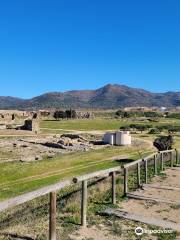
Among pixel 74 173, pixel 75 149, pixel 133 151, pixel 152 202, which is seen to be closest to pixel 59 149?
pixel 75 149

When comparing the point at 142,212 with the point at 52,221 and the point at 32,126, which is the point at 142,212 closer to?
the point at 52,221

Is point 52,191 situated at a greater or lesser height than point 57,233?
greater

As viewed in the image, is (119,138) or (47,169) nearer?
(47,169)

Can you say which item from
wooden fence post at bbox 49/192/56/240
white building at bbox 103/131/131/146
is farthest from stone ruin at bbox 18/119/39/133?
wooden fence post at bbox 49/192/56/240

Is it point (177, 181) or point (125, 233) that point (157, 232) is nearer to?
point (125, 233)

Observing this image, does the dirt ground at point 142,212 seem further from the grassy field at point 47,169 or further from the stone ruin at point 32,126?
the stone ruin at point 32,126

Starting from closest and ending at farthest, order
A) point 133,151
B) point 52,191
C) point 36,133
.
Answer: point 52,191
point 133,151
point 36,133

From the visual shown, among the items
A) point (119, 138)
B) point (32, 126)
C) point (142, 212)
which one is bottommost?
point (142, 212)

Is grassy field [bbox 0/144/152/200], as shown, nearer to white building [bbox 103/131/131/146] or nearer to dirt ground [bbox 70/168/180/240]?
white building [bbox 103/131/131/146]

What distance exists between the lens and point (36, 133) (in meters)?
67.2

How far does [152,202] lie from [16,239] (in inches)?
229

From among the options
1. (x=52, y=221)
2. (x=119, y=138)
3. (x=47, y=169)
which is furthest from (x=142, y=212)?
(x=119, y=138)

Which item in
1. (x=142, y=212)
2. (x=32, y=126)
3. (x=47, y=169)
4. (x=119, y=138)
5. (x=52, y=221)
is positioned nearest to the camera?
(x=52, y=221)

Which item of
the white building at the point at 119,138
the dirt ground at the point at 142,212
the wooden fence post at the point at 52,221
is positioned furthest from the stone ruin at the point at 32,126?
the wooden fence post at the point at 52,221
